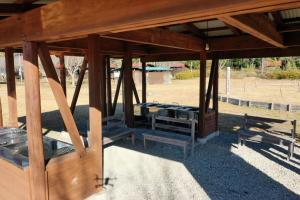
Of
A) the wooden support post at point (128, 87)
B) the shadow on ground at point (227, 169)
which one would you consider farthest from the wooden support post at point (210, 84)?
the wooden support post at point (128, 87)

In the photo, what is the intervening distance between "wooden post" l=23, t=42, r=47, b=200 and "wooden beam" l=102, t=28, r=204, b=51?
4.77 feet

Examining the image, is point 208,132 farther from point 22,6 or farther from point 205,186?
point 22,6

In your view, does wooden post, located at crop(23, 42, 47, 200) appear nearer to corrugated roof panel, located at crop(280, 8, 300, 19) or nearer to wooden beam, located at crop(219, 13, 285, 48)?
wooden beam, located at crop(219, 13, 285, 48)

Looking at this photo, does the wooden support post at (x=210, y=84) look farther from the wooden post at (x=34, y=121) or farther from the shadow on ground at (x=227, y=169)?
the wooden post at (x=34, y=121)

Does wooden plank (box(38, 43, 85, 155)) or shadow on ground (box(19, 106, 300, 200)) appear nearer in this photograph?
wooden plank (box(38, 43, 85, 155))

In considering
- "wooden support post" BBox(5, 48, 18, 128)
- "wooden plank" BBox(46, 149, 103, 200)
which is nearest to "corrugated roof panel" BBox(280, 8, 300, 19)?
"wooden plank" BBox(46, 149, 103, 200)

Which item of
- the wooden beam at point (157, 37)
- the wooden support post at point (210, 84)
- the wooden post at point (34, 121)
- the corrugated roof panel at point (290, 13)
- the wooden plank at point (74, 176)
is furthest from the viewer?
the wooden support post at point (210, 84)

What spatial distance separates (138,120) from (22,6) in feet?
21.8

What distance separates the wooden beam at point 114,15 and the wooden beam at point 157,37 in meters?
1.41

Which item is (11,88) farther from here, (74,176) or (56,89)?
(74,176)

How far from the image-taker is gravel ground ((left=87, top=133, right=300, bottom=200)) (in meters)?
4.41

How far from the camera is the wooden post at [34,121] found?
321 centimetres

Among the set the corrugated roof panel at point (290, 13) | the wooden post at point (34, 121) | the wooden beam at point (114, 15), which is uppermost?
the corrugated roof panel at point (290, 13)

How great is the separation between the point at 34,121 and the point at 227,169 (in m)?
4.16
